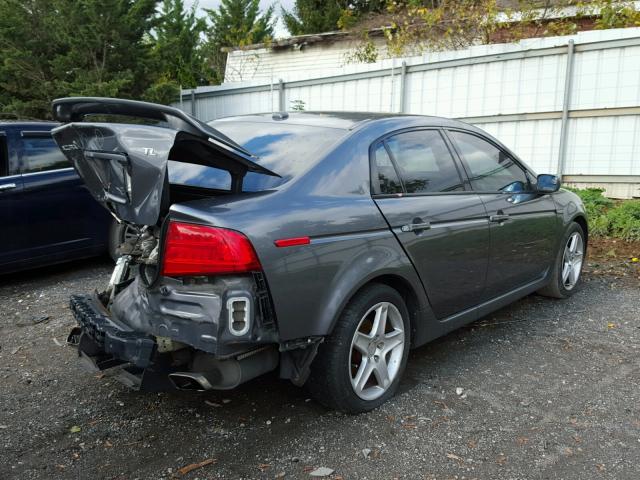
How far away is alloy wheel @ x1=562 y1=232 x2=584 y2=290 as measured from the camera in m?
5.11

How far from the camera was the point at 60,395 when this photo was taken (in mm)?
3396

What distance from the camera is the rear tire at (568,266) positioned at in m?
4.94

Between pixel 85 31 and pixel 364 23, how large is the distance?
8540mm

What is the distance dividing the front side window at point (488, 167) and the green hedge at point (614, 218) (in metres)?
3.47

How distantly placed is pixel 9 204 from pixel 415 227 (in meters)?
4.10

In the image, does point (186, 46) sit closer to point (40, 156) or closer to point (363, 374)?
point (40, 156)

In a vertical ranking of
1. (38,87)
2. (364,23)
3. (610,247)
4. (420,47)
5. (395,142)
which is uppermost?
(364,23)

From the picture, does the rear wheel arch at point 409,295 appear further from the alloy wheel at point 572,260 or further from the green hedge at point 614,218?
the green hedge at point 614,218

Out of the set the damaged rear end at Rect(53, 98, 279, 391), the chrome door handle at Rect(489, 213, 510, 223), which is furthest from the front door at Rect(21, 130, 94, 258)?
the chrome door handle at Rect(489, 213, 510, 223)

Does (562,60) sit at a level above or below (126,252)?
above

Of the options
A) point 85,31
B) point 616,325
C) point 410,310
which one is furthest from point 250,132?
point 85,31

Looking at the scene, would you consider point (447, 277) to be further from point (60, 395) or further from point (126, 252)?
point (60, 395)

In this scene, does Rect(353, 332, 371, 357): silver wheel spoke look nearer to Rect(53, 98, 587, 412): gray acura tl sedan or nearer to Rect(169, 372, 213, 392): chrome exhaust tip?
Rect(53, 98, 587, 412): gray acura tl sedan

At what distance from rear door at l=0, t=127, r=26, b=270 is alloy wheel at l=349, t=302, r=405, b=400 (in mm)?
3922
